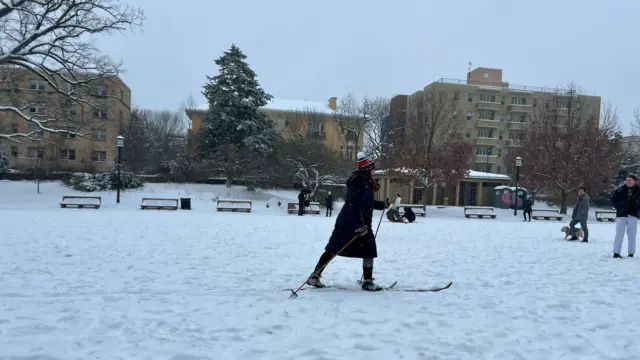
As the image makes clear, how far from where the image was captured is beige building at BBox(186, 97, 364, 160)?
4716 centimetres

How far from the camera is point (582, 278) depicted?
6508 millimetres

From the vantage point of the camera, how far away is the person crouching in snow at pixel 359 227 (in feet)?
17.3

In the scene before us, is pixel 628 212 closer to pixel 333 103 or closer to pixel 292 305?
pixel 292 305

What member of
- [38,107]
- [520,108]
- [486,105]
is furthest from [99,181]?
[520,108]

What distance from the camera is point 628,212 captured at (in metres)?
8.88

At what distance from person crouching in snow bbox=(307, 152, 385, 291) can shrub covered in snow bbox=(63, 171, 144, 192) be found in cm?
3075

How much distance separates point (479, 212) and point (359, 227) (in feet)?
86.0

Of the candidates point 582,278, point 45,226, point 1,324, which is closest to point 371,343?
point 1,324

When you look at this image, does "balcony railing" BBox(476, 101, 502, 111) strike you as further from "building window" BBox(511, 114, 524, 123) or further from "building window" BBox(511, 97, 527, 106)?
"building window" BBox(511, 97, 527, 106)

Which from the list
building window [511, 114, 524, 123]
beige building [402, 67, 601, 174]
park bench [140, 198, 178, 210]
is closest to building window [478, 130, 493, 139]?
beige building [402, 67, 601, 174]

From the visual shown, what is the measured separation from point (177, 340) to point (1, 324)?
5.50 feet

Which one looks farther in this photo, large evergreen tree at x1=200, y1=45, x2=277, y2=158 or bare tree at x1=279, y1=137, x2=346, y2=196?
large evergreen tree at x1=200, y1=45, x2=277, y2=158

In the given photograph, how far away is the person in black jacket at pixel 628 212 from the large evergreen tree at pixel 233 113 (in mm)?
28876

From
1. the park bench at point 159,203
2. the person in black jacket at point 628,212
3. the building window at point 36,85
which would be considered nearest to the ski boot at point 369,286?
the person in black jacket at point 628,212
